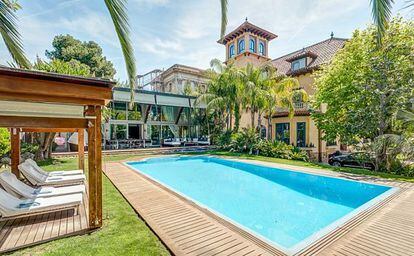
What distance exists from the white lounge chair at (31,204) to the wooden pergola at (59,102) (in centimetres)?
101

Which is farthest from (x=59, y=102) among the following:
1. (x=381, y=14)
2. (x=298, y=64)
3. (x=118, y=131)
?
(x=298, y=64)

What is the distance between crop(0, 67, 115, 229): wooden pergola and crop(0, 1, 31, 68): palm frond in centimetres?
68

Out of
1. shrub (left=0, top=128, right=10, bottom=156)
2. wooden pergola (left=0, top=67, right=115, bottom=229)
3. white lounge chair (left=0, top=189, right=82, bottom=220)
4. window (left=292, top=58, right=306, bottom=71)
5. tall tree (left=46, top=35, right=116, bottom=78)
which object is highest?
tall tree (left=46, top=35, right=116, bottom=78)

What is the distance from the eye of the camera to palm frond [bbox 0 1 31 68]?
3285 mm

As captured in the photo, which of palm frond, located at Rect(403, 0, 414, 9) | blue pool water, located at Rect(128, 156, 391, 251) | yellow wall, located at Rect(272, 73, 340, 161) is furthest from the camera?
yellow wall, located at Rect(272, 73, 340, 161)

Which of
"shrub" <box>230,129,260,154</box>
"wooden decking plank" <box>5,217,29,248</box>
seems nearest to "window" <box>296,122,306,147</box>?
"shrub" <box>230,129,260,154</box>

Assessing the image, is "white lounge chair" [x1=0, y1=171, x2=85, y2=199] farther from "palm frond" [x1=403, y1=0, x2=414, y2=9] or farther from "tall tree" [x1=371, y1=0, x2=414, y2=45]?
"palm frond" [x1=403, y1=0, x2=414, y2=9]

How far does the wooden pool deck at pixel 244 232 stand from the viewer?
3.68 m

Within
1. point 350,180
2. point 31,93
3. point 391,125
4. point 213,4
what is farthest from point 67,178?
point 391,125

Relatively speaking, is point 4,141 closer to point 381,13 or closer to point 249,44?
point 381,13

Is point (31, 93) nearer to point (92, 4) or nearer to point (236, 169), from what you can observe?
point (92, 4)

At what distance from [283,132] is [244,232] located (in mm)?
→ 17781

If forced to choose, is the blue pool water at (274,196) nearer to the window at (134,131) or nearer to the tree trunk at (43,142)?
the tree trunk at (43,142)

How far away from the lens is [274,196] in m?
8.09
